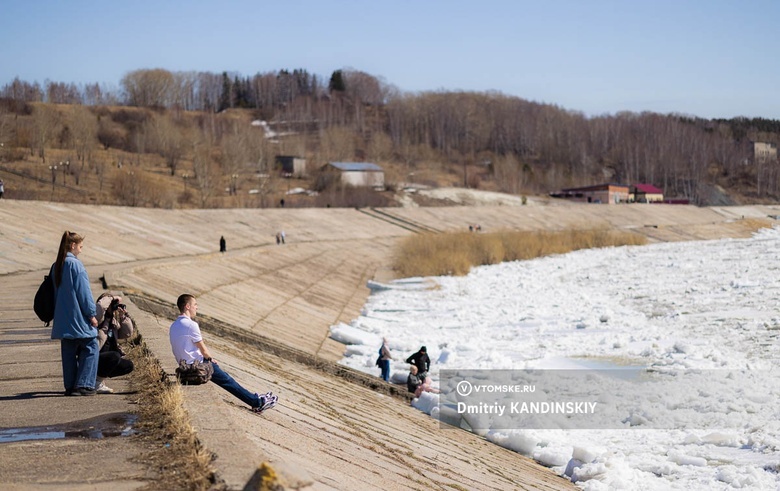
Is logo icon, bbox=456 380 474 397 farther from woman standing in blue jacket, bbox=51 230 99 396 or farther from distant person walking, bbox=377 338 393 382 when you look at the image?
woman standing in blue jacket, bbox=51 230 99 396

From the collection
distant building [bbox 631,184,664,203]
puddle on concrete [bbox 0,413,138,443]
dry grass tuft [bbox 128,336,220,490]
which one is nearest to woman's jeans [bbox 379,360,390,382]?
dry grass tuft [bbox 128,336,220,490]

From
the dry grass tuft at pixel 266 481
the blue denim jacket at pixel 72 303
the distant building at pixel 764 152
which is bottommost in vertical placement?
the dry grass tuft at pixel 266 481

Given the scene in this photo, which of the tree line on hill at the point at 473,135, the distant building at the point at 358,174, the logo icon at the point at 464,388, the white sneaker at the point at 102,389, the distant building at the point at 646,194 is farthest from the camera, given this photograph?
the tree line on hill at the point at 473,135

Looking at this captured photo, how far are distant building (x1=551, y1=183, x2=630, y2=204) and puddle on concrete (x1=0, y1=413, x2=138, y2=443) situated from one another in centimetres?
11090

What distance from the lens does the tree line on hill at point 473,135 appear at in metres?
140

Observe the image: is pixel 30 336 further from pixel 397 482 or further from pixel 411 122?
pixel 411 122

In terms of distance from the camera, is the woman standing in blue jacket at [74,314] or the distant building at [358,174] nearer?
the woman standing in blue jacket at [74,314]

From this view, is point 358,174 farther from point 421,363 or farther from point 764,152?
point 764,152

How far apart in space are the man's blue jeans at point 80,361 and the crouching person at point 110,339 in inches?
6.3

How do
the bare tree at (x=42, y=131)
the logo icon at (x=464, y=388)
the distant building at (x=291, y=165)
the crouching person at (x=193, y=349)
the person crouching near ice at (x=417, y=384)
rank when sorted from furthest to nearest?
1. the distant building at (x=291, y=165)
2. the bare tree at (x=42, y=131)
3. the logo icon at (x=464, y=388)
4. the person crouching near ice at (x=417, y=384)
5. the crouching person at (x=193, y=349)

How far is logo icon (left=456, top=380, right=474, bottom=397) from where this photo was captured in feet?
55.7

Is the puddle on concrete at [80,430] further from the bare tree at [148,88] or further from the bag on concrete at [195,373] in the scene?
the bare tree at [148,88]

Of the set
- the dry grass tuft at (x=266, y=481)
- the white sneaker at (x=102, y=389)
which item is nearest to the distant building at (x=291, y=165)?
the white sneaker at (x=102, y=389)

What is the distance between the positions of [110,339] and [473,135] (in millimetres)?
168115
